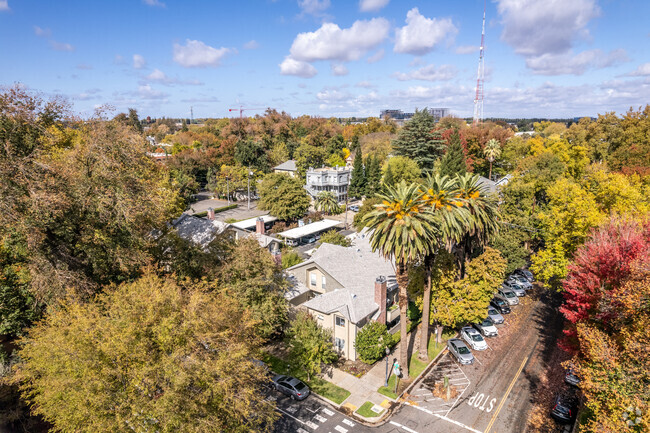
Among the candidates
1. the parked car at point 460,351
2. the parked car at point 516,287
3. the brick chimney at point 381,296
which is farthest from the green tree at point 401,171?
the parked car at point 460,351

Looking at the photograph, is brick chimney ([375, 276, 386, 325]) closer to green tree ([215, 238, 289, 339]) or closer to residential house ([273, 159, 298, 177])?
green tree ([215, 238, 289, 339])

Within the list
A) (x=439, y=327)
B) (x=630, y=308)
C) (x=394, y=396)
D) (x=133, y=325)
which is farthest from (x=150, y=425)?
(x=439, y=327)

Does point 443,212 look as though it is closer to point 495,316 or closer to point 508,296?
point 495,316

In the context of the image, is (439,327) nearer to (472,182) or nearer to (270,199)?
(472,182)

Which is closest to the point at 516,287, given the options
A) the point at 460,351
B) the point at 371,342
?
the point at 460,351

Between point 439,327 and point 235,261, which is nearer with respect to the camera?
point 235,261

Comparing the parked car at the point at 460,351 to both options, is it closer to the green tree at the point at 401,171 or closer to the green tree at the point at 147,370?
the green tree at the point at 147,370

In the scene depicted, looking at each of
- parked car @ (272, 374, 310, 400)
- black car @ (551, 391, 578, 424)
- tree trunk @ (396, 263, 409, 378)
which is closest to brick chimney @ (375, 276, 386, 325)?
tree trunk @ (396, 263, 409, 378)
